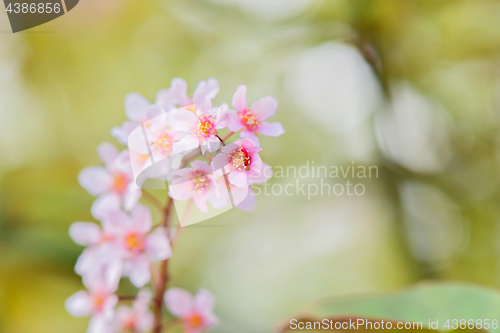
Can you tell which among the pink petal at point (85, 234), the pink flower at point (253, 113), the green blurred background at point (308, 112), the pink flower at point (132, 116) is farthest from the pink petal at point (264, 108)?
the green blurred background at point (308, 112)

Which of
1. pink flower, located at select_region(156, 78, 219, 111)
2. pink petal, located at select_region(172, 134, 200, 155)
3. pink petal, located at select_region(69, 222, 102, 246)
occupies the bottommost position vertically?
pink petal, located at select_region(69, 222, 102, 246)

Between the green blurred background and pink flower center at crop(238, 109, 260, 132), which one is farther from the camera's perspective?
the green blurred background

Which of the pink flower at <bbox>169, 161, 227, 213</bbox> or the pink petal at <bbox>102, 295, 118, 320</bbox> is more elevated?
the pink flower at <bbox>169, 161, 227, 213</bbox>

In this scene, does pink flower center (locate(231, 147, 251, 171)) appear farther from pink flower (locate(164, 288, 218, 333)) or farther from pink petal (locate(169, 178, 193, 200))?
pink flower (locate(164, 288, 218, 333))

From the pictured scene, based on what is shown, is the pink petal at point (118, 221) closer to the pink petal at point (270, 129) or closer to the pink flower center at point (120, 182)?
the pink flower center at point (120, 182)

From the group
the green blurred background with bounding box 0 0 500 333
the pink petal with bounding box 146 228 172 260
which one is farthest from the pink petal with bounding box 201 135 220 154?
the green blurred background with bounding box 0 0 500 333

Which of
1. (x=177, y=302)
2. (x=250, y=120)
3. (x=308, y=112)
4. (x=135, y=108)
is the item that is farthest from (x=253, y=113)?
(x=308, y=112)

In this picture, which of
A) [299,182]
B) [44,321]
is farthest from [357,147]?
[44,321]
